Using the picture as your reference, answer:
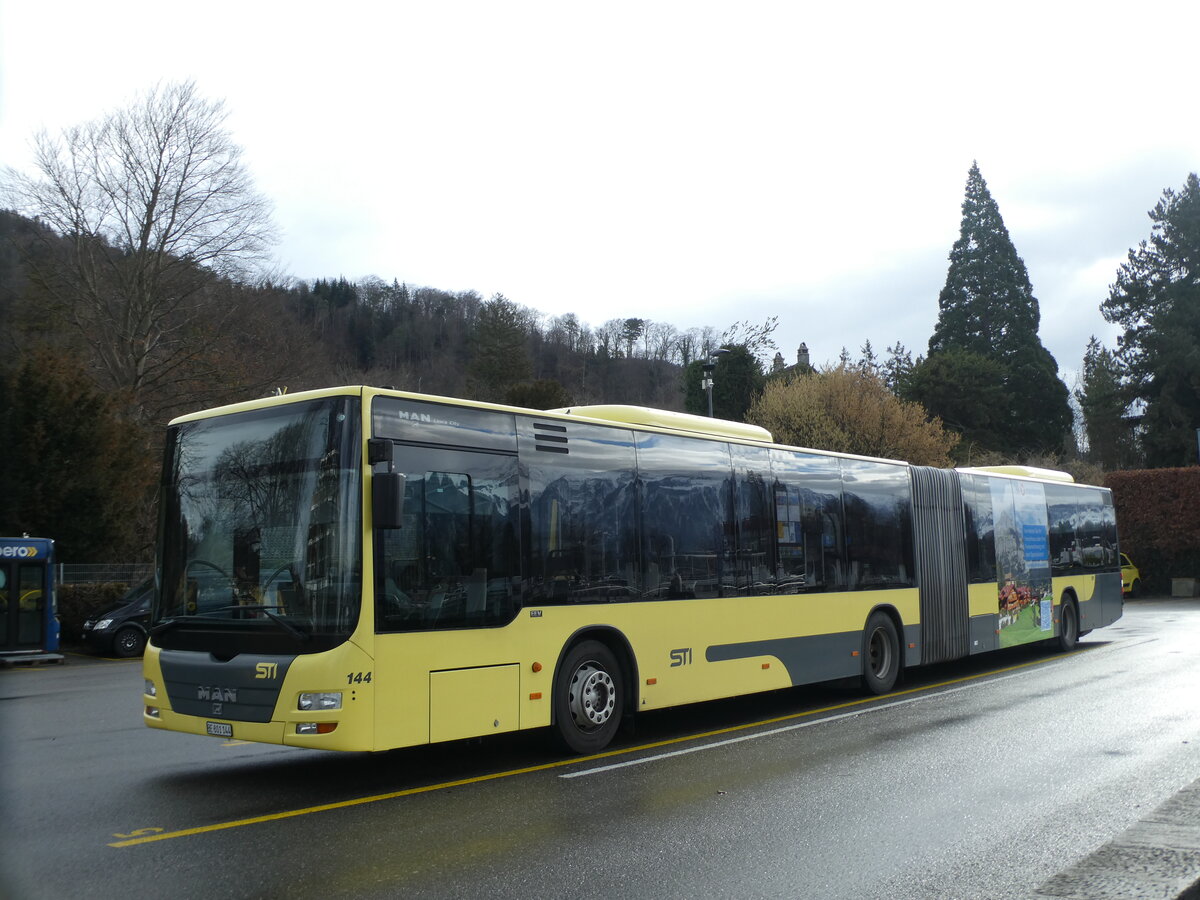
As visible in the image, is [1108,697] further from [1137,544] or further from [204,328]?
[1137,544]

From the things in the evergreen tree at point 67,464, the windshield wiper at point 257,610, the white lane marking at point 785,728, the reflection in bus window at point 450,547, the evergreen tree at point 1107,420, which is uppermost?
the evergreen tree at point 1107,420

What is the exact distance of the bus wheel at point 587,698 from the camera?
917 cm

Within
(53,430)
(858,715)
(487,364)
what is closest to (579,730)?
(858,715)

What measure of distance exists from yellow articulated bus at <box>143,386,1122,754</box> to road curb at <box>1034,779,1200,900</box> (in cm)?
459

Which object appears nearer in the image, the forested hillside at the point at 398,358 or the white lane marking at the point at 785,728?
the white lane marking at the point at 785,728

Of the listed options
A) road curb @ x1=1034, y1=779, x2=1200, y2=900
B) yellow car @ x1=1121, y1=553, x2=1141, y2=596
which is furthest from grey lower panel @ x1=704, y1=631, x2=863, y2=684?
yellow car @ x1=1121, y1=553, x2=1141, y2=596

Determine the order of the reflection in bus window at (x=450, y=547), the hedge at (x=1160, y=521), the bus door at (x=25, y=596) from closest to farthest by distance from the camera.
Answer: the reflection in bus window at (x=450, y=547), the bus door at (x=25, y=596), the hedge at (x=1160, y=521)

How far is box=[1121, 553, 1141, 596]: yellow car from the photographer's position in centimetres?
3981

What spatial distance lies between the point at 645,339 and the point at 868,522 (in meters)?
76.2

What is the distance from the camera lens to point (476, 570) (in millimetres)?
8516

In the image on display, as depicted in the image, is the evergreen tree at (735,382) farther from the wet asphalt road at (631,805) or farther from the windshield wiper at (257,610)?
the windshield wiper at (257,610)

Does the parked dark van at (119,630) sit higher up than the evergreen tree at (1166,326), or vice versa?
the evergreen tree at (1166,326)

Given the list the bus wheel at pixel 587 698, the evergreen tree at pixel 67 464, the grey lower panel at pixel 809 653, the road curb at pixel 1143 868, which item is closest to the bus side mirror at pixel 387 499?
the bus wheel at pixel 587 698

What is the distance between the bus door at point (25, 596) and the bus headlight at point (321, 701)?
1678 cm
